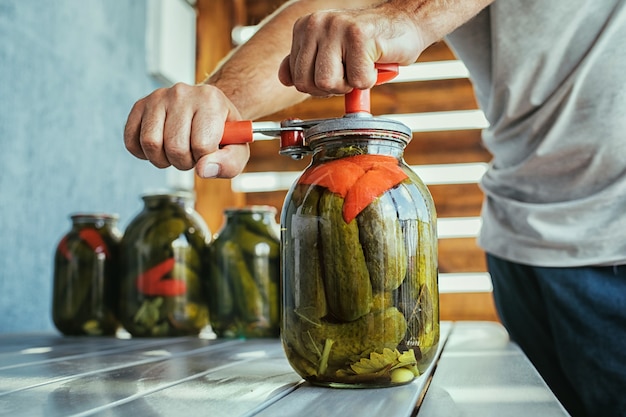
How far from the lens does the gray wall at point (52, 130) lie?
1.59m

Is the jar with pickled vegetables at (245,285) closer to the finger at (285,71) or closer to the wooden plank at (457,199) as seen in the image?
the finger at (285,71)

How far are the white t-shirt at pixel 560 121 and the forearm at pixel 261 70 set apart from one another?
0.32 meters

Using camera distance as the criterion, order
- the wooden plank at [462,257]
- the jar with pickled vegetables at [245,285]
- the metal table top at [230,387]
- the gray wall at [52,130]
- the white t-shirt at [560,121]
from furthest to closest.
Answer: the wooden plank at [462,257], the gray wall at [52,130], the jar with pickled vegetables at [245,285], the white t-shirt at [560,121], the metal table top at [230,387]

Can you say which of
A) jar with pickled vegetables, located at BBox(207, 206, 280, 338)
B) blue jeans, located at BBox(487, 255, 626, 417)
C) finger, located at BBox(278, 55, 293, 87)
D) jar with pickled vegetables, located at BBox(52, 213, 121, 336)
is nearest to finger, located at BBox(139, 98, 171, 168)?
finger, located at BBox(278, 55, 293, 87)

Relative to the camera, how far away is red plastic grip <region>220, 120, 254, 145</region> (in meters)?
0.73

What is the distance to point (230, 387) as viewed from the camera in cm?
63

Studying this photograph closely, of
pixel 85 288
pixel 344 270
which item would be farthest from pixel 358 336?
pixel 85 288

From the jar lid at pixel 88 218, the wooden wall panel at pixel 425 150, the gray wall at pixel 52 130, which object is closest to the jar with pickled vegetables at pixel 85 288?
the jar lid at pixel 88 218

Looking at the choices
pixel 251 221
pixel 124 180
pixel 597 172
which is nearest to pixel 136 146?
pixel 251 221

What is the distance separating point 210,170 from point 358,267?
0.24 meters

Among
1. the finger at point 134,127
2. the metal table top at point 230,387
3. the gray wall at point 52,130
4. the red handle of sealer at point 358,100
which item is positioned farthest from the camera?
the gray wall at point 52,130

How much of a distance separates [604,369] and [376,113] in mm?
2140

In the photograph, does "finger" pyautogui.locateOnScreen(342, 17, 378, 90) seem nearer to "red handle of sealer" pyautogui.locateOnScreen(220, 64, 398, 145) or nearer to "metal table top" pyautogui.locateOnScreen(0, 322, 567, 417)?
"red handle of sealer" pyautogui.locateOnScreen(220, 64, 398, 145)

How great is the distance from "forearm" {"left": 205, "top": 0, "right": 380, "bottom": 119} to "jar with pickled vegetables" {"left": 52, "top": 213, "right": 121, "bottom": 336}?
414mm
